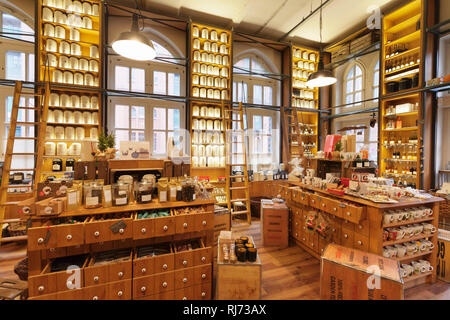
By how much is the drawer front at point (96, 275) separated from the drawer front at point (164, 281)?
38 centimetres

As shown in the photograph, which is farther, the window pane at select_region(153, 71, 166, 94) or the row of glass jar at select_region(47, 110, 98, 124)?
the window pane at select_region(153, 71, 166, 94)

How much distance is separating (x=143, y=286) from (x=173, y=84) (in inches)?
183

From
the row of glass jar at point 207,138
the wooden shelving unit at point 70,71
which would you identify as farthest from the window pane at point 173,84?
the wooden shelving unit at point 70,71

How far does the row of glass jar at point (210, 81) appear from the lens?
4746 mm

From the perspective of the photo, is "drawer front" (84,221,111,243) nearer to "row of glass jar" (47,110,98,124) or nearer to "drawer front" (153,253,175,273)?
"drawer front" (153,253,175,273)

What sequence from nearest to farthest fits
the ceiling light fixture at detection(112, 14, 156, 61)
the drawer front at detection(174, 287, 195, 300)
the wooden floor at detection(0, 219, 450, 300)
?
the drawer front at detection(174, 287, 195, 300) < the wooden floor at detection(0, 219, 450, 300) < the ceiling light fixture at detection(112, 14, 156, 61)

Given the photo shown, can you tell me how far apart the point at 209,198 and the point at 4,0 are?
18.6ft

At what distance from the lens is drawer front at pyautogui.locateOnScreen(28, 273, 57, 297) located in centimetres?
145

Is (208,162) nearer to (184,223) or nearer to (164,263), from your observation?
(184,223)

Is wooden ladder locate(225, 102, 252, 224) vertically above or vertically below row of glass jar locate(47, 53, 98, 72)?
below

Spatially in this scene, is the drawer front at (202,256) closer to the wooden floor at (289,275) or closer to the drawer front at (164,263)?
the drawer front at (164,263)

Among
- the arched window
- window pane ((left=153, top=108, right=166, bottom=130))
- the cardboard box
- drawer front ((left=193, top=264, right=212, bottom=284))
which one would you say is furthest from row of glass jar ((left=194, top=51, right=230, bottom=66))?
the cardboard box

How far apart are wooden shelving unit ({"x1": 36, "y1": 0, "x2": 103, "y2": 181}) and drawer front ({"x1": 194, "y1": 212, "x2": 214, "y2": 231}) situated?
10.4 ft
